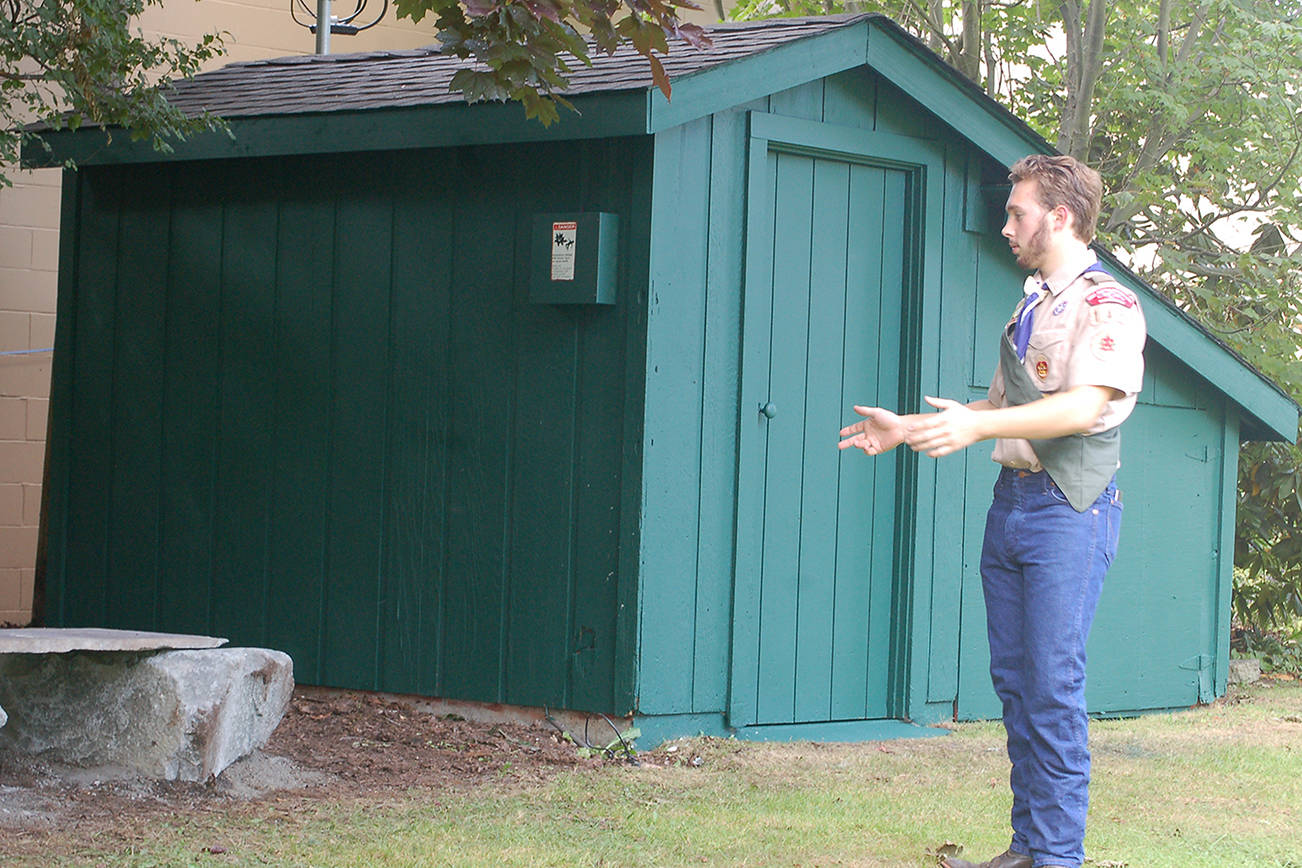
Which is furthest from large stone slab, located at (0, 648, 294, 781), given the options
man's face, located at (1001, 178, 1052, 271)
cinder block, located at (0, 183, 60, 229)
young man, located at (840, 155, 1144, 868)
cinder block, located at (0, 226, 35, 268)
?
cinder block, located at (0, 183, 60, 229)

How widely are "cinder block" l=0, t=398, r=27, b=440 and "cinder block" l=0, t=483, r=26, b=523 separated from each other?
300 mm

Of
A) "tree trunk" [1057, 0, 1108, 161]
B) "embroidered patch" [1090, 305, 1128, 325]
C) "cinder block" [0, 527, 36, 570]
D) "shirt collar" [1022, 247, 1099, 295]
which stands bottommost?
"cinder block" [0, 527, 36, 570]

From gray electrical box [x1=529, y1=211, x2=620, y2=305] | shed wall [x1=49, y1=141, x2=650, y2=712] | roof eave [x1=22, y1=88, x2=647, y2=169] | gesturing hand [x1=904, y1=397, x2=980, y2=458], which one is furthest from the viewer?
shed wall [x1=49, y1=141, x2=650, y2=712]

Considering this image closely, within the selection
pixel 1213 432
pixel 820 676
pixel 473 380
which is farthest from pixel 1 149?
pixel 1213 432

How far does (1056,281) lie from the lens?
162 inches

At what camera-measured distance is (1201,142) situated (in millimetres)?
10047

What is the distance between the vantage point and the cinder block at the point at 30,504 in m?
9.41

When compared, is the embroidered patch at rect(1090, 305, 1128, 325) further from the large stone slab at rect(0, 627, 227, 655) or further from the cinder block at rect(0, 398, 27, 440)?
the cinder block at rect(0, 398, 27, 440)

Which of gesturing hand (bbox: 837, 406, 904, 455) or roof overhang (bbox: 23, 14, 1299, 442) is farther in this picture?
roof overhang (bbox: 23, 14, 1299, 442)

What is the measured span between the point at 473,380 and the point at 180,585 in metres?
1.87

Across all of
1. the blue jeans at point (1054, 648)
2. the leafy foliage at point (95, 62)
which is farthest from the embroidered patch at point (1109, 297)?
the leafy foliage at point (95, 62)

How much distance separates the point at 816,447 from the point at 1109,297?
2714 mm

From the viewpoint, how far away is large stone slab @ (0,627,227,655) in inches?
190

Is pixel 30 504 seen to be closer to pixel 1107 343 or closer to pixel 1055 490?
pixel 1055 490
